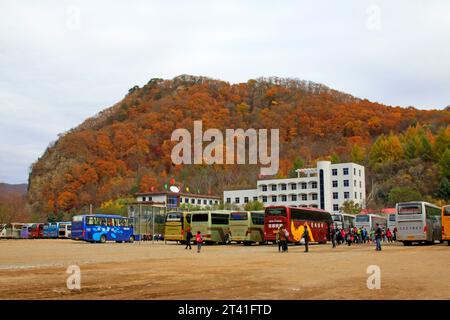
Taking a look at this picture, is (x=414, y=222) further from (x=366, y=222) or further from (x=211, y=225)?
(x=211, y=225)

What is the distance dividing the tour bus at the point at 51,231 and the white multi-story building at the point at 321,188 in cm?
3967

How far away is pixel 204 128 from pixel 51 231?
63.1m

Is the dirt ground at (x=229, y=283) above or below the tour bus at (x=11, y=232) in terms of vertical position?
above

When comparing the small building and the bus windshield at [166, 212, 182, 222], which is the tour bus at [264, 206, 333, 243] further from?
the small building

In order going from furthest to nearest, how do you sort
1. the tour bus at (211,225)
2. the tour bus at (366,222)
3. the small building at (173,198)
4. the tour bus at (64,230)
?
the small building at (173,198) < the tour bus at (64,230) < the tour bus at (366,222) < the tour bus at (211,225)

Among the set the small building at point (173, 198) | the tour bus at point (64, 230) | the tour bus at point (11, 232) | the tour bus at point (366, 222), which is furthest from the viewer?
the small building at point (173, 198)

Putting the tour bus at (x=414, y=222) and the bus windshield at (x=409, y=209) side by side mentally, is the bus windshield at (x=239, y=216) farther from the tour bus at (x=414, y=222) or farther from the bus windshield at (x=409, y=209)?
the bus windshield at (x=409, y=209)

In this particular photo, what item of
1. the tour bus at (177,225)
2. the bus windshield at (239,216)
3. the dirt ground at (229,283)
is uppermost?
the bus windshield at (239,216)

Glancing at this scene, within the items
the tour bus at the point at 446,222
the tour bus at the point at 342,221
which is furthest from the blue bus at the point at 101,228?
the tour bus at the point at 446,222

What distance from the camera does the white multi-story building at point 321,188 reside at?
85.4 meters

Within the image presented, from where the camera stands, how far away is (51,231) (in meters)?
61.1
